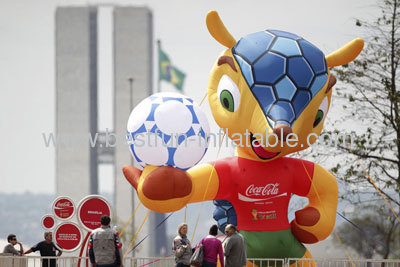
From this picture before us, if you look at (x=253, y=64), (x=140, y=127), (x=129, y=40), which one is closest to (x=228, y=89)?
(x=253, y=64)

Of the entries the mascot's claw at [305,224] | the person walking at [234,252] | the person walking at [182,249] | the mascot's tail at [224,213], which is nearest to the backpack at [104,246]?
the person walking at [182,249]

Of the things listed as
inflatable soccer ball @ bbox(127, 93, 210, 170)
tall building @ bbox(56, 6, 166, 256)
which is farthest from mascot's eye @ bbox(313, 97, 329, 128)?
tall building @ bbox(56, 6, 166, 256)

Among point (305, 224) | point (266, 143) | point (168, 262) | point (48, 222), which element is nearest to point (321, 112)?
point (266, 143)

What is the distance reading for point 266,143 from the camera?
36.2 feet

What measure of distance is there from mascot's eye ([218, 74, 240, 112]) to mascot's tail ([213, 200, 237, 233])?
1.54 metres

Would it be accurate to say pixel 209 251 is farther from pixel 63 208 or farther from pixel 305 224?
pixel 63 208

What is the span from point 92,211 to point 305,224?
3474mm

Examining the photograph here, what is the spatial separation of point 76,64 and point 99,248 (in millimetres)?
67083

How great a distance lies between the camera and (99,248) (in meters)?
9.88

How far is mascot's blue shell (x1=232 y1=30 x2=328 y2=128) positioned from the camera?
1127 cm

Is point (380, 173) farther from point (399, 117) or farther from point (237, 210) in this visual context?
point (237, 210)

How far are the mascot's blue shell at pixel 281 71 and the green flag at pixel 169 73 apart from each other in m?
41.7

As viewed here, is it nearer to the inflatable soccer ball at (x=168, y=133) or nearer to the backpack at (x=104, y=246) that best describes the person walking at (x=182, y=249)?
the inflatable soccer ball at (x=168, y=133)

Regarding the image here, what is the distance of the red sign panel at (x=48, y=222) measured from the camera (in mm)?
14172
